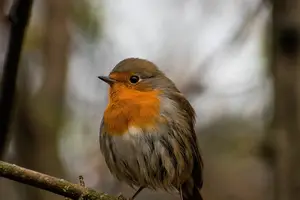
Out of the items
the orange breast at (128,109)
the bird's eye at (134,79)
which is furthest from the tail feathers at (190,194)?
the bird's eye at (134,79)

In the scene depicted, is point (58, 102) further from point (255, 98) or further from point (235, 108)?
point (235, 108)

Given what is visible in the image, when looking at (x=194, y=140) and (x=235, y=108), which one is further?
(x=235, y=108)

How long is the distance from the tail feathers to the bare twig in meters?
2.16

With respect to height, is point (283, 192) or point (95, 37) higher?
point (95, 37)

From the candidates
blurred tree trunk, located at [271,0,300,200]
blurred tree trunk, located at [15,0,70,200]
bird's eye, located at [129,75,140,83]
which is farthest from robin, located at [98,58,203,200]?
blurred tree trunk, located at [271,0,300,200]

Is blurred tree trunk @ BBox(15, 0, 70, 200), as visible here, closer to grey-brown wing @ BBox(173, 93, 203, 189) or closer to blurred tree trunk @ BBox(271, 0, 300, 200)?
grey-brown wing @ BBox(173, 93, 203, 189)

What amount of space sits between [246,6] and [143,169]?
214 cm

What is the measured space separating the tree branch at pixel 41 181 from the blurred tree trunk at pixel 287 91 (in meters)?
0.94

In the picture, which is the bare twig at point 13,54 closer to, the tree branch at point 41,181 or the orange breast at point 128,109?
the tree branch at point 41,181

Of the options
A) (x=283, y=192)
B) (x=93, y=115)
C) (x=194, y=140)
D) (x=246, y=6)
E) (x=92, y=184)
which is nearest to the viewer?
(x=283, y=192)

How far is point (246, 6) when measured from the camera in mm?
5504

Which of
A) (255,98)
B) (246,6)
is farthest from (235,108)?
(246,6)

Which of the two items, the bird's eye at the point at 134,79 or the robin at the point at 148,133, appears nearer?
the robin at the point at 148,133

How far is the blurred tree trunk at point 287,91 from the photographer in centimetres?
283
